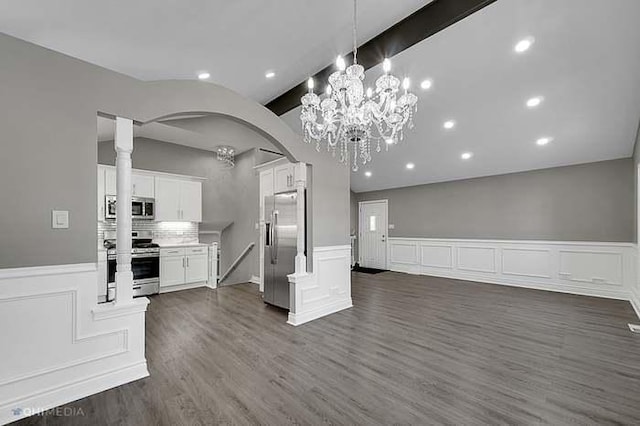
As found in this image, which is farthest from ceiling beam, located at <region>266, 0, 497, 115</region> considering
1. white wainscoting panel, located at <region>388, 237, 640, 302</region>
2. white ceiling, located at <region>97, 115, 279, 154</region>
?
white wainscoting panel, located at <region>388, 237, 640, 302</region>

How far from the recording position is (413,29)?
3066 millimetres

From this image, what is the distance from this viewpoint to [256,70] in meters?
3.67

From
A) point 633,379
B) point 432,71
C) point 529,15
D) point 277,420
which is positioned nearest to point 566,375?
point 633,379

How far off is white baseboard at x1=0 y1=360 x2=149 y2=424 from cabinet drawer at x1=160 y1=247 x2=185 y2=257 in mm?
3407

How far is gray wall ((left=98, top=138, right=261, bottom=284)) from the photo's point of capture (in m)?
6.01

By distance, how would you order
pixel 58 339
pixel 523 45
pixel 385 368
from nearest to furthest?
1. pixel 58 339
2. pixel 385 368
3. pixel 523 45

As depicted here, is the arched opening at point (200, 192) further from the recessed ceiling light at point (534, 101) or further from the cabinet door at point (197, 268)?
the recessed ceiling light at point (534, 101)

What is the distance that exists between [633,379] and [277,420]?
3.04 metres

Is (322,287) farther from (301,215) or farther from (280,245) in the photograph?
(301,215)

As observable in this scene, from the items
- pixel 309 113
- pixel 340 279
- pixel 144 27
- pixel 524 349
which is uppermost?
pixel 144 27

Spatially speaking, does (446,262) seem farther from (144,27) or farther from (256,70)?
(144,27)

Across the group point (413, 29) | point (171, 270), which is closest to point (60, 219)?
point (171, 270)

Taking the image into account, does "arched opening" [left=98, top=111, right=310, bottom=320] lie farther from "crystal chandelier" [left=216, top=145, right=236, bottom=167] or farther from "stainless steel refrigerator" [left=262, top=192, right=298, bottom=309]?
"stainless steel refrigerator" [left=262, top=192, right=298, bottom=309]

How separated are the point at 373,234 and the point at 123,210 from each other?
290 inches
